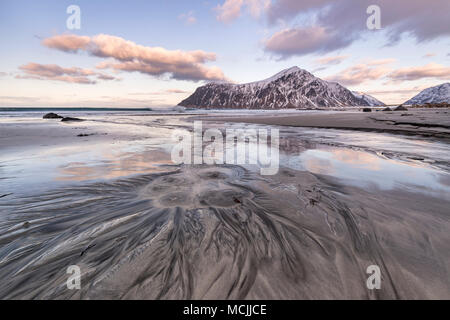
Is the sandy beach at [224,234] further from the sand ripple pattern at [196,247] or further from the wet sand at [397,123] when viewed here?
the wet sand at [397,123]

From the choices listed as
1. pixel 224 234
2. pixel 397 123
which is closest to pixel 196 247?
pixel 224 234

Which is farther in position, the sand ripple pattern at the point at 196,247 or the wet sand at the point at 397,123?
the wet sand at the point at 397,123

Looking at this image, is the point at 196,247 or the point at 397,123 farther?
the point at 397,123

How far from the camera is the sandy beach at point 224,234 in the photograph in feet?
4.55

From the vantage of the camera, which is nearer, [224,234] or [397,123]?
[224,234]

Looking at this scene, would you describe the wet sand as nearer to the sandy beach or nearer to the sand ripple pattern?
the sandy beach

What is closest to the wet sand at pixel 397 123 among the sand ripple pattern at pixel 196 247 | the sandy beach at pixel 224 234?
the sandy beach at pixel 224 234

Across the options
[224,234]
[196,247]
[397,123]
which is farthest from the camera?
[397,123]

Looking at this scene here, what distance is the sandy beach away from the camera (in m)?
1.39

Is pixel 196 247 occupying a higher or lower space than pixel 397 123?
lower

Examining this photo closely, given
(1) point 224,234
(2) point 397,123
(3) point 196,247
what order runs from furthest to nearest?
(2) point 397,123 < (1) point 224,234 < (3) point 196,247

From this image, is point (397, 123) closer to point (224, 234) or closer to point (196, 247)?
point (224, 234)

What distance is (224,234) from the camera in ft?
6.59

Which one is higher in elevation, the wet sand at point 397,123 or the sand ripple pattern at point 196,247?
the wet sand at point 397,123
